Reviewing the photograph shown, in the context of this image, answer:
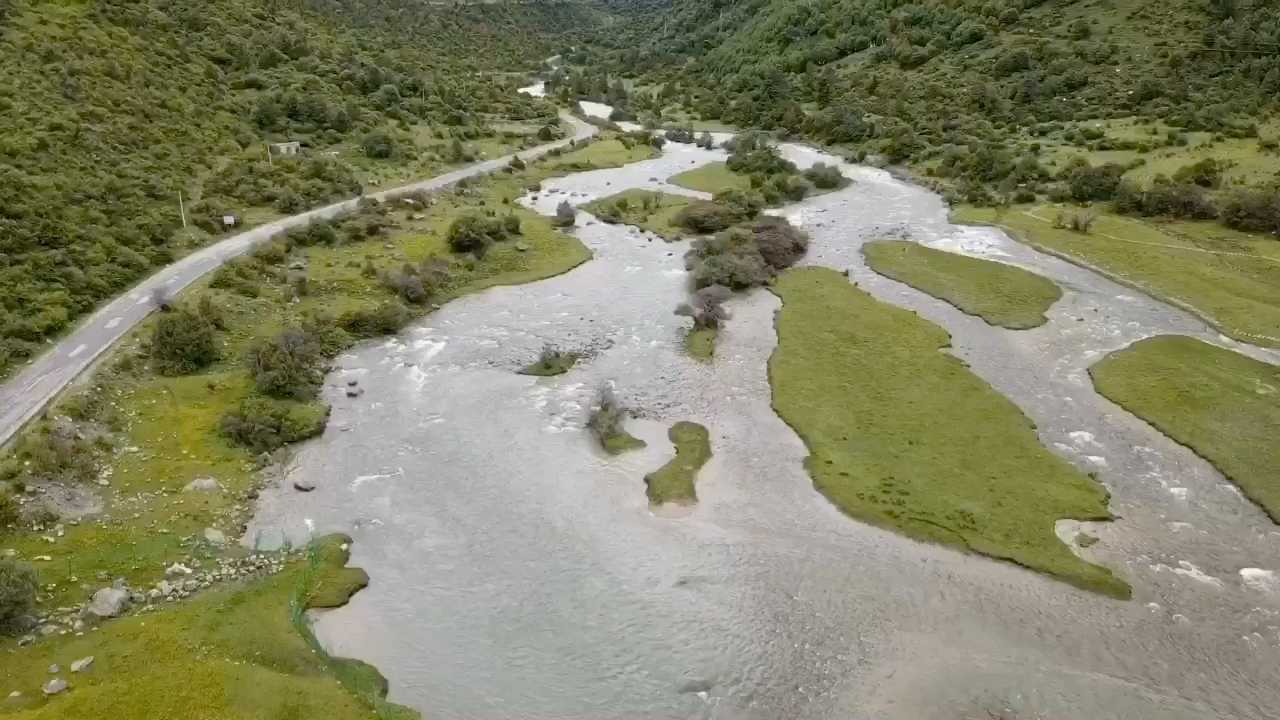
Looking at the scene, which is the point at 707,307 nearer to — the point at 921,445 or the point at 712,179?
the point at 921,445

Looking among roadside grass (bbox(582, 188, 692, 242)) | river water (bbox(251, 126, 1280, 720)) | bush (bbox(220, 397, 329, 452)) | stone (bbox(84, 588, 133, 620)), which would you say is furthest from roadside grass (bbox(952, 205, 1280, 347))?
stone (bbox(84, 588, 133, 620))

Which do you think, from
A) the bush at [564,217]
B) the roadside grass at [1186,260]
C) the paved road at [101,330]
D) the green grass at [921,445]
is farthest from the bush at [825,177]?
the paved road at [101,330]

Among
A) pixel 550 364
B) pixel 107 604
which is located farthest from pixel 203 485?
pixel 550 364

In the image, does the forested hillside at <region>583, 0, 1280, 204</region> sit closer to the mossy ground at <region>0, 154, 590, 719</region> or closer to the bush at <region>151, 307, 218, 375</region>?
the mossy ground at <region>0, 154, 590, 719</region>

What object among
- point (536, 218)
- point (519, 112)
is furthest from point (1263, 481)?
point (519, 112)

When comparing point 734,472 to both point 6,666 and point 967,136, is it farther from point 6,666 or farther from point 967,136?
point 967,136
